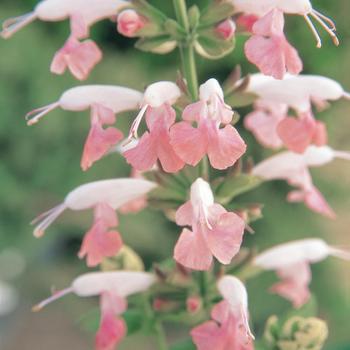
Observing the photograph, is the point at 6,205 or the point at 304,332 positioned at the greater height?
the point at 304,332

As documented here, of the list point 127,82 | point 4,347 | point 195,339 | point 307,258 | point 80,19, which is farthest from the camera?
point 4,347

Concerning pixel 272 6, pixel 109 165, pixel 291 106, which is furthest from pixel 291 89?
pixel 109 165

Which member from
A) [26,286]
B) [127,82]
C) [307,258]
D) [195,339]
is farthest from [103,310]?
[26,286]

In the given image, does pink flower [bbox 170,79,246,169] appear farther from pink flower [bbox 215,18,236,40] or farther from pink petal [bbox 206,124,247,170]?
pink flower [bbox 215,18,236,40]

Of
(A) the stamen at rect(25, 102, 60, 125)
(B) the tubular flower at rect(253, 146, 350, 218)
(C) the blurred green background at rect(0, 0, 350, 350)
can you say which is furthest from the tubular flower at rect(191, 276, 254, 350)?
(C) the blurred green background at rect(0, 0, 350, 350)

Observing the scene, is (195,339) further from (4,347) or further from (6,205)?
(4,347)

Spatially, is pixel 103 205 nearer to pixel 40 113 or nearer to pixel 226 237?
pixel 40 113
